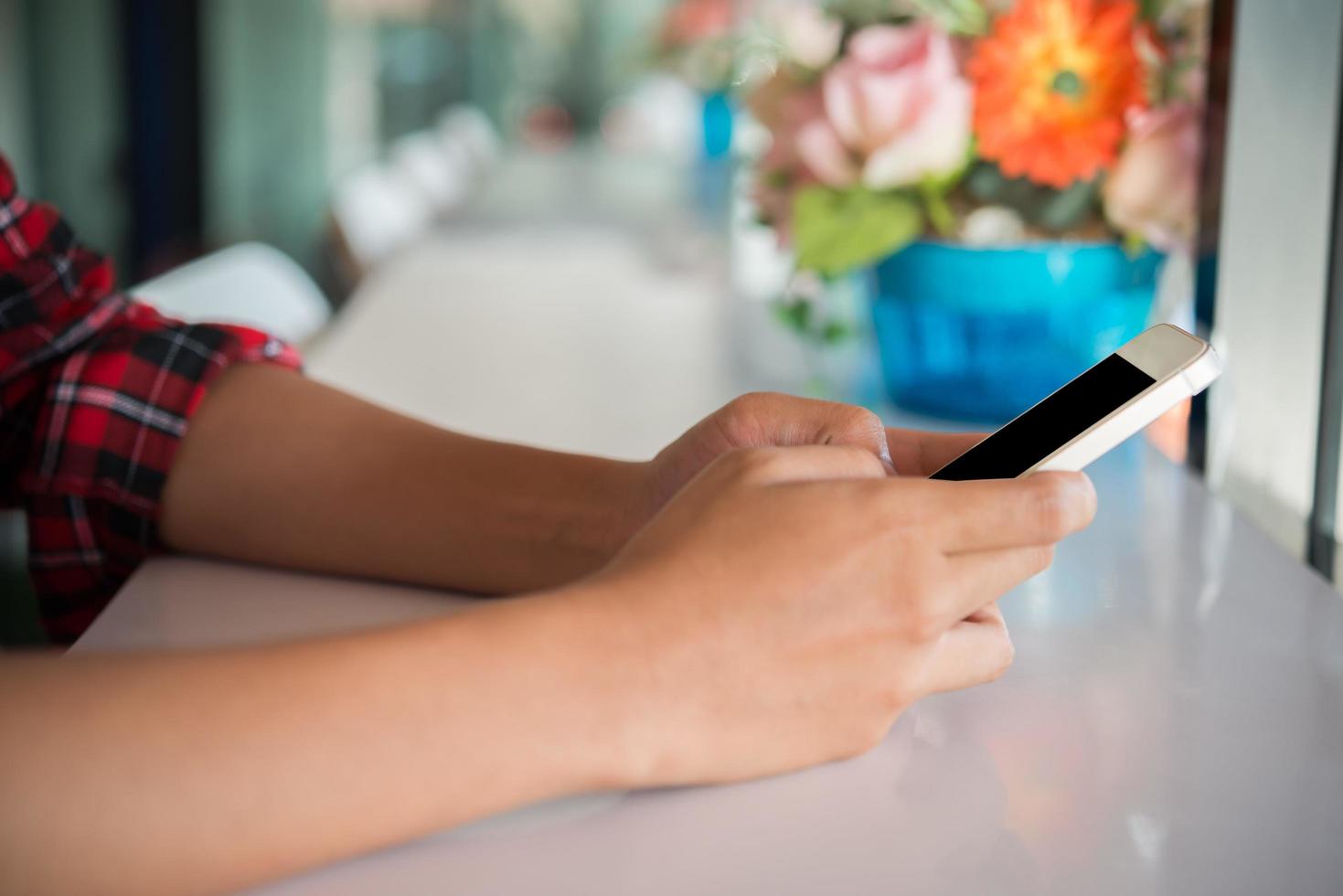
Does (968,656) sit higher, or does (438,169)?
(968,656)

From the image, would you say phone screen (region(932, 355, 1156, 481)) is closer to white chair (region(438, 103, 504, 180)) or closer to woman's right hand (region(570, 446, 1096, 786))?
woman's right hand (region(570, 446, 1096, 786))

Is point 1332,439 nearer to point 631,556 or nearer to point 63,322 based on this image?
point 631,556

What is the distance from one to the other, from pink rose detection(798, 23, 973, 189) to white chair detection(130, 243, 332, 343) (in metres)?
0.76

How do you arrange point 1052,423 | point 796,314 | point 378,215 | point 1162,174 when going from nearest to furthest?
point 1052,423
point 1162,174
point 796,314
point 378,215

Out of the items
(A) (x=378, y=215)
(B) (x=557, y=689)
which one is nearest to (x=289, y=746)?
(B) (x=557, y=689)

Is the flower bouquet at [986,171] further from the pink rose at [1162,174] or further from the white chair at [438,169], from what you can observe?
the white chair at [438,169]

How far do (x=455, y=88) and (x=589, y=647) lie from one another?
5.45 meters

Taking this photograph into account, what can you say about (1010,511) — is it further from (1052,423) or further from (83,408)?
(83,408)

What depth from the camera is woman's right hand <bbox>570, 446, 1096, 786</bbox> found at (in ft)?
1.27

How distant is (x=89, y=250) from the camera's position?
0.71 m

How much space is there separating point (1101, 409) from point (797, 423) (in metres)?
0.11

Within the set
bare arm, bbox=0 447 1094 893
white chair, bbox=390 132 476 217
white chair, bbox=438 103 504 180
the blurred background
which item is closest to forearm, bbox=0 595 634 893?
bare arm, bbox=0 447 1094 893

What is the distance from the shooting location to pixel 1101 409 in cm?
45

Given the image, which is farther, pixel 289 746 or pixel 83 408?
pixel 83 408
